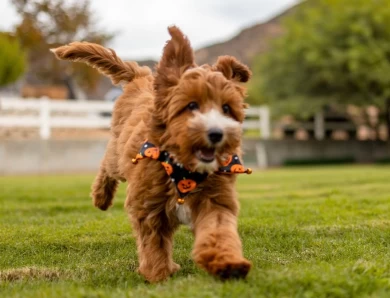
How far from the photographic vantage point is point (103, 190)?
252 inches

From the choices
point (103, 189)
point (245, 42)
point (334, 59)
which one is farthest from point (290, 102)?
point (245, 42)

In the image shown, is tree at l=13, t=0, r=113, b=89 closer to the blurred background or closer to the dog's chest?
the blurred background

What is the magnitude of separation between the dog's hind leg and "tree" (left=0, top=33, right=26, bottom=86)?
25.8 m

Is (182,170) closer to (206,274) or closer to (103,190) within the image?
(206,274)

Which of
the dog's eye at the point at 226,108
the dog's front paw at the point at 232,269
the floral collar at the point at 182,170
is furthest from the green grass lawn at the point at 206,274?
the dog's eye at the point at 226,108

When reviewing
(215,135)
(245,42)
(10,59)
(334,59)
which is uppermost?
(245,42)

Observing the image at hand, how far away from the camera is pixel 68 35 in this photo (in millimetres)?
34562

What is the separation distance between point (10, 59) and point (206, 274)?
1145 inches

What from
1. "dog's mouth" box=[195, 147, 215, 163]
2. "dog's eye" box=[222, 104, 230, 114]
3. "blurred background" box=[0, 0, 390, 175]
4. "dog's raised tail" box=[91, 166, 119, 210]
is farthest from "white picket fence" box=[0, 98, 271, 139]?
"dog's mouth" box=[195, 147, 215, 163]

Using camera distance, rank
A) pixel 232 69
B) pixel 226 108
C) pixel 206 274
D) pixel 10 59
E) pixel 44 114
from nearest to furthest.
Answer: pixel 206 274
pixel 226 108
pixel 232 69
pixel 44 114
pixel 10 59

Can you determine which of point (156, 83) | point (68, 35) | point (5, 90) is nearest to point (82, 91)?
point (5, 90)

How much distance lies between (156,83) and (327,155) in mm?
26306

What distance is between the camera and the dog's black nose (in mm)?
3596

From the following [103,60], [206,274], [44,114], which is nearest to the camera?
[206,274]
